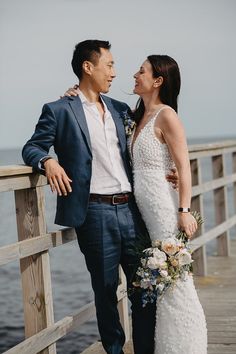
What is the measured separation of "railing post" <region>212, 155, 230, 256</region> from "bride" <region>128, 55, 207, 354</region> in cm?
363

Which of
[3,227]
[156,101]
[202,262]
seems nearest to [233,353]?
[156,101]

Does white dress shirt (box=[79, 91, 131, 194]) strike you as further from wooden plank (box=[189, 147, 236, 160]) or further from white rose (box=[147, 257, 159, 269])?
wooden plank (box=[189, 147, 236, 160])

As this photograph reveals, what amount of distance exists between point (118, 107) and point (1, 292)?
891 centimetres

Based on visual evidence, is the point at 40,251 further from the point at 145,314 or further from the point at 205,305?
the point at 205,305

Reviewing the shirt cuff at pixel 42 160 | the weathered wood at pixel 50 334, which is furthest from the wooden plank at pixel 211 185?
the shirt cuff at pixel 42 160

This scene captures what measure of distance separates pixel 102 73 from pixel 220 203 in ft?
13.7

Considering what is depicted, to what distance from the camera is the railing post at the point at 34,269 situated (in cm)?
379

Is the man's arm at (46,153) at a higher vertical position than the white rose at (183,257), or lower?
higher

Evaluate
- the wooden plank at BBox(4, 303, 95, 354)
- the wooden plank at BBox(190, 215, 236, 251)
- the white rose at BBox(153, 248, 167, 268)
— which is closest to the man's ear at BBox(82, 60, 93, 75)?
the white rose at BBox(153, 248, 167, 268)

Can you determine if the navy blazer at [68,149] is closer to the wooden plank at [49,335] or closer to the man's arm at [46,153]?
the man's arm at [46,153]

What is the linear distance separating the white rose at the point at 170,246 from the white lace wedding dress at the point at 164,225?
67 millimetres

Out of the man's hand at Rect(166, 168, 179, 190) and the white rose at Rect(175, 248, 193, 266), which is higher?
the man's hand at Rect(166, 168, 179, 190)

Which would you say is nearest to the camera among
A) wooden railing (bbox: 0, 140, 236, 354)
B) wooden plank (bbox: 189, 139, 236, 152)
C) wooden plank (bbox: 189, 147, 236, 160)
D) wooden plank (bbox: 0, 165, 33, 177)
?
wooden plank (bbox: 0, 165, 33, 177)

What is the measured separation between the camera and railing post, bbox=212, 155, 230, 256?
7.48 metres
